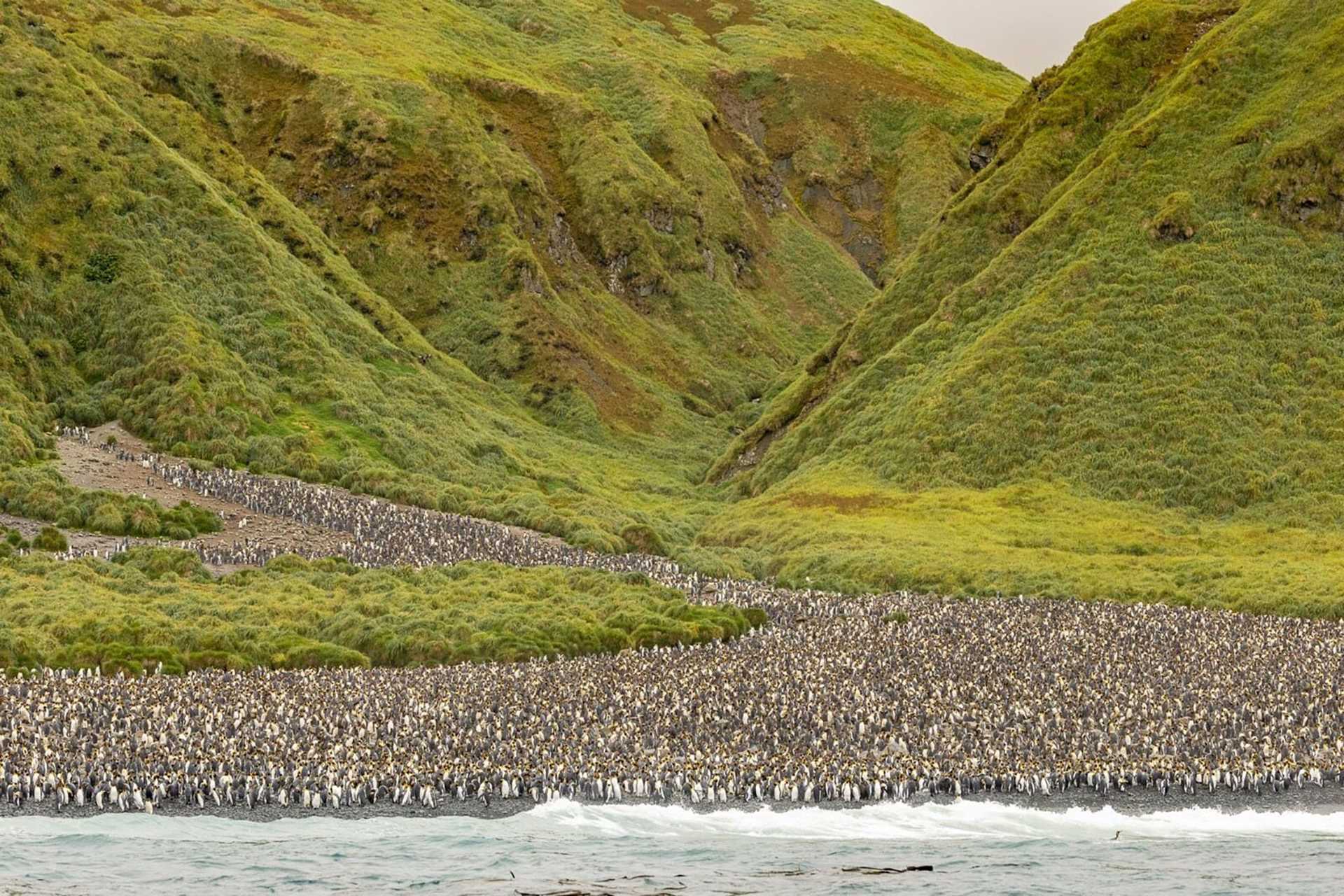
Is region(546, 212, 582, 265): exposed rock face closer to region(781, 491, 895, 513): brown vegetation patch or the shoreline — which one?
region(781, 491, 895, 513): brown vegetation patch

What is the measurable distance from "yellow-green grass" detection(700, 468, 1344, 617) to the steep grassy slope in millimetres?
262

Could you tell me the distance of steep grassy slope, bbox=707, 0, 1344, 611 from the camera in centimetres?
8850

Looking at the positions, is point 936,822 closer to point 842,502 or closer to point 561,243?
point 842,502

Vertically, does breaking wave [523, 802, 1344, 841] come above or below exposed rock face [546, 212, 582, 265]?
below

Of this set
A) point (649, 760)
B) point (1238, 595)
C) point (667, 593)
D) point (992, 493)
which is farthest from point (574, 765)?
point (992, 493)

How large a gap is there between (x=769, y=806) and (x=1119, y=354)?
6822 cm

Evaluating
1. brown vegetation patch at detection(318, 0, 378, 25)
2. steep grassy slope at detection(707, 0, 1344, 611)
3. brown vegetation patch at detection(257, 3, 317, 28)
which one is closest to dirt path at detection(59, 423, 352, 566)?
steep grassy slope at detection(707, 0, 1344, 611)

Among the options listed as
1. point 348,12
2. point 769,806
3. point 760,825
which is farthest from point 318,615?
A: point 348,12

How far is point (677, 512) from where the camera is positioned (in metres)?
109

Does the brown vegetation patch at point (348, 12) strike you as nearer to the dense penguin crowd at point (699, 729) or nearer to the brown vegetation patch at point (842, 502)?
the brown vegetation patch at point (842, 502)

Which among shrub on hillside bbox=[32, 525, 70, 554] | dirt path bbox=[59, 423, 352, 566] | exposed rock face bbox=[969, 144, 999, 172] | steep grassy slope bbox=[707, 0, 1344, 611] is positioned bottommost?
shrub on hillside bbox=[32, 525, 70, 554]

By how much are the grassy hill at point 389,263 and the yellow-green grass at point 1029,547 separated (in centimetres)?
931

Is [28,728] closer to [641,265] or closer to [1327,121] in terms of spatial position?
[1327,121]

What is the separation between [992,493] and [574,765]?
56.0 m
